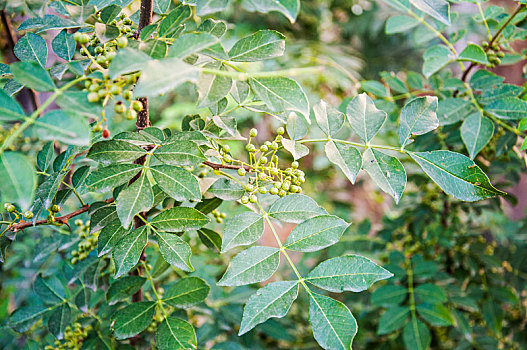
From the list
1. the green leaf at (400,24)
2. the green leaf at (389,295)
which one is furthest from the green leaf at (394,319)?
the green leaf at (400,24)

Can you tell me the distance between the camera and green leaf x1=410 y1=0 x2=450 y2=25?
1.86 ft

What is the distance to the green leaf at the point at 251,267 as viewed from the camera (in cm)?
54

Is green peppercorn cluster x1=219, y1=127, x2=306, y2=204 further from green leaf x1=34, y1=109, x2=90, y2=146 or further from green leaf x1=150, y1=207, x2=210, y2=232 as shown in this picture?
green leaf x1=34, y1=109, x2=90, y2=146

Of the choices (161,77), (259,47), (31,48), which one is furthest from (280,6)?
(31,48)

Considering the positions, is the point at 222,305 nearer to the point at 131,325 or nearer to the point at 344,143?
the point at 131,325

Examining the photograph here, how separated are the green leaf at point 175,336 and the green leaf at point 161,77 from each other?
0.39 metres

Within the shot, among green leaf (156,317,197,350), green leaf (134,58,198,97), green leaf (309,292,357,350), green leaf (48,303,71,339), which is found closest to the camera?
green leaf (134,58,198,97)

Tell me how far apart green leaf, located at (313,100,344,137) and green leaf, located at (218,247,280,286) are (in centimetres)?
20

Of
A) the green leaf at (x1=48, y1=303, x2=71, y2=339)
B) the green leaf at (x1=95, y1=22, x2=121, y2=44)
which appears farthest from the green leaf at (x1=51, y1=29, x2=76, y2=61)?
the green leaf at (x1=48, y1=303, x2=71, y2=339)

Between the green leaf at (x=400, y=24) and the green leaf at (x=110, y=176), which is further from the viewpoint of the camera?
the green leaf at (x=400, y=24)

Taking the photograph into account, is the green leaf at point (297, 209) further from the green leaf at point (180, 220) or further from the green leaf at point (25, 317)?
the green leaf at point (25, 317)

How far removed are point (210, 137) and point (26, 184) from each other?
262mm

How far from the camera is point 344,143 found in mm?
631

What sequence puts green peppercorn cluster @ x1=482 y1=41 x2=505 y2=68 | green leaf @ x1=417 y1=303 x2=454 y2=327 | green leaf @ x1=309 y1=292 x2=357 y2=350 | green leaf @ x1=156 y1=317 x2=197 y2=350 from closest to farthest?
green leaf @ x1=309 y1=292 x2=357 y2=350, green leaf @ x1=156 y1=317 x2=197 y2=350, green peppercorn cluster @ x1=482 y1=41 x2=505 y2=68, green leaf @ x1=417 y1=303 x2=454 y2=327
